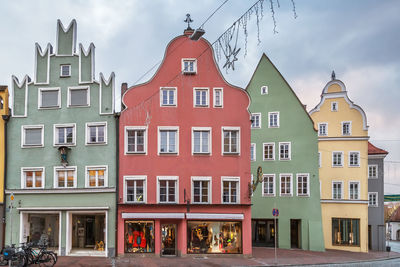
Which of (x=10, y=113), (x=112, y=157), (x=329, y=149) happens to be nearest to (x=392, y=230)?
(x=329, y=149)

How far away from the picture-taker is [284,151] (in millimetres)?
38469

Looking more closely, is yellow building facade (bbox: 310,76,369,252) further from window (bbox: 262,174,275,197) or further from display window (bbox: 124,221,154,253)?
display window (bbox: 124,221,154,253)

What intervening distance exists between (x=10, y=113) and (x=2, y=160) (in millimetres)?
3576

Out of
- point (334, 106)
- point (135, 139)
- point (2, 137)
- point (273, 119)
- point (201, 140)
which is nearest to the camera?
point (135, 139)

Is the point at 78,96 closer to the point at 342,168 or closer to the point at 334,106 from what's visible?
the point at 334,106

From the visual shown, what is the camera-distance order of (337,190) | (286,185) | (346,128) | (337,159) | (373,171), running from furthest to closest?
(373,171) → (346,128) → (337,159) → (337,190) → (286,185)

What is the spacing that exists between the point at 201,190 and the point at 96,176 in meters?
7.55

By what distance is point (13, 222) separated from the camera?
28.9 meters

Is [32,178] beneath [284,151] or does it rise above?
beneath

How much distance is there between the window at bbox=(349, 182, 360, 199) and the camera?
133ft

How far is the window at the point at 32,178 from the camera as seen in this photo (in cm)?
2939

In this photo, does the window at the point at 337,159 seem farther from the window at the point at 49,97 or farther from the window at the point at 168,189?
the window at the point at 49,97

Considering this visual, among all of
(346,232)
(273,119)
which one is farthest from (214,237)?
(346,232)

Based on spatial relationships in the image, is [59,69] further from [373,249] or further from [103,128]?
[373,249]
